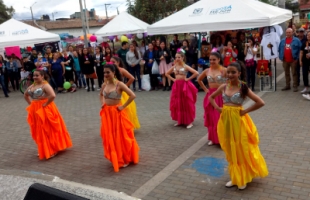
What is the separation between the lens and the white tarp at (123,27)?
542 inches

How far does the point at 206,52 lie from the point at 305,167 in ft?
24.0

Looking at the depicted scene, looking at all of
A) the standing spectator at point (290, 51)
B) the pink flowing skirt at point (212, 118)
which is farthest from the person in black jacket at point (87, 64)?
the pink flowing skirt at point (212, 118)

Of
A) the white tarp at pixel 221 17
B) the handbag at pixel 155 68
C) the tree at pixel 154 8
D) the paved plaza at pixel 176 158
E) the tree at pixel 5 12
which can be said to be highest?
the tree at pixel 5 12

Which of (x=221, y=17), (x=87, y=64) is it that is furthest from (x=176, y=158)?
(x=87, y=64)

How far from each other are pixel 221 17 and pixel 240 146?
21.2 ft

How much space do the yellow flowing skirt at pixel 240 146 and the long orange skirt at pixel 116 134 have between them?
166 cm

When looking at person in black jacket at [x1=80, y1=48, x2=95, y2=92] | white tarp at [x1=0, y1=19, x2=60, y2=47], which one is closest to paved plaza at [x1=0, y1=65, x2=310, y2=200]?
person in black jacket at [x1=80, y1=48, x2=95, y2=92]

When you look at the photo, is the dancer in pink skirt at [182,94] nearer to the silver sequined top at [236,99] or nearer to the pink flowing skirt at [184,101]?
the pink flowing skirt at [184,101]

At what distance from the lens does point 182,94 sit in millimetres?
7113

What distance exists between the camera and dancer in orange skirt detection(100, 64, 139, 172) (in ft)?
16.9

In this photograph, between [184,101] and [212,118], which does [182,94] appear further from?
[212,118]

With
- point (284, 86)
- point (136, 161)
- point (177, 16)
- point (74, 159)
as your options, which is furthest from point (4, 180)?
point (284, 86)

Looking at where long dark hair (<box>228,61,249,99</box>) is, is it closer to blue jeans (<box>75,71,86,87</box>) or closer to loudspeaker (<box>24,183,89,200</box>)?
loudspeaker (<box>24,183,89,200</box>)

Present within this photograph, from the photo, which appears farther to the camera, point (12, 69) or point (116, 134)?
point (12, 69)
